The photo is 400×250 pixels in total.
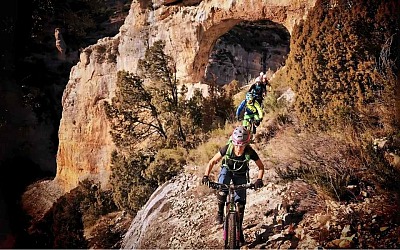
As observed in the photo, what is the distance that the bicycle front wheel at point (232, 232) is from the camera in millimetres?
3980

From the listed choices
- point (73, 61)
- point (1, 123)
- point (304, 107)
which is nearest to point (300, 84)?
point (304, 107)

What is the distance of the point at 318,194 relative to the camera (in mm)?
4504

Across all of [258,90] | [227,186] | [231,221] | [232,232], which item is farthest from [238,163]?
[258,90]

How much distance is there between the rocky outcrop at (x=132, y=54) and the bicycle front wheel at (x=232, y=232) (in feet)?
19.2

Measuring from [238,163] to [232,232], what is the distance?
757mm

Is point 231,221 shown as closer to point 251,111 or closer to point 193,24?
point 251,111

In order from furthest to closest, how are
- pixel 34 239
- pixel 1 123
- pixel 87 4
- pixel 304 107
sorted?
pixel 87 4 < pixel 1 123 < pixel 34 239 < pixel 304 107

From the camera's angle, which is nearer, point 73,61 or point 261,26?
point 261,26

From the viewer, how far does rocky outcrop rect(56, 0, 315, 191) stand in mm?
9305

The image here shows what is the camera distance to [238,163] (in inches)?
164

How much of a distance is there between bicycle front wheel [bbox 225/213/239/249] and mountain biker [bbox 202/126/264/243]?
13cm

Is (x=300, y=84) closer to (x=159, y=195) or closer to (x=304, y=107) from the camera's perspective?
(x=304, y=107)

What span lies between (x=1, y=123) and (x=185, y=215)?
10.6m

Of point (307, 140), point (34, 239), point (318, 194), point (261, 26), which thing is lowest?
point (34, 239)
